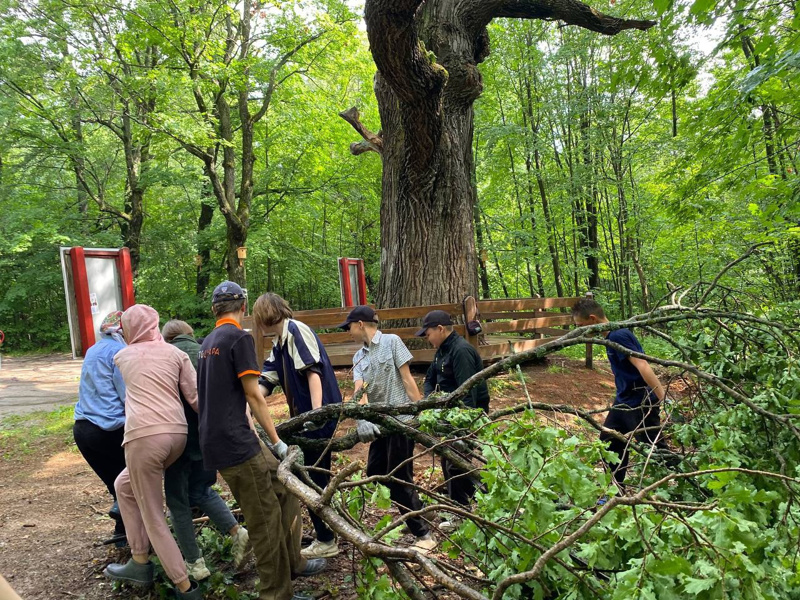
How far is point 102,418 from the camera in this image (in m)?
3.81

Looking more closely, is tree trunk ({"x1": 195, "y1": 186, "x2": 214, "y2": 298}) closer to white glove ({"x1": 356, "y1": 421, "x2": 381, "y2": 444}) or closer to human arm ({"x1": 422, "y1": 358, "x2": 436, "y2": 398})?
human arm ({"x1": 422, "y1": 358, "x2": 436, "y2": 398})

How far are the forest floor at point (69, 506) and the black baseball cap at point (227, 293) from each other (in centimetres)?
167

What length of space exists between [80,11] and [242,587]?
14.1 metres

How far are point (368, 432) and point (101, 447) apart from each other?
2.06 metres

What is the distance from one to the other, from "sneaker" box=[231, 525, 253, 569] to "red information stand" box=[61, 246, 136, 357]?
2.20m

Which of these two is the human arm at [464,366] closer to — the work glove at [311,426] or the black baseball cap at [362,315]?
the black baseball cap at [362,315]

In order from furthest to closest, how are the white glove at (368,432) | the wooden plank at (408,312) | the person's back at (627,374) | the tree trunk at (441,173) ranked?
the tree trunk at (441,173) → the wooden plank at (408,312) → the person's back at (627,374) → the white glove at (368,432)

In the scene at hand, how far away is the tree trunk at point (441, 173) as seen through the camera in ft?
24.0

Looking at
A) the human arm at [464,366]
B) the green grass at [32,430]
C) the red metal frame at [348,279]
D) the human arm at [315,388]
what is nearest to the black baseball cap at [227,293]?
the human arm at [315,388]

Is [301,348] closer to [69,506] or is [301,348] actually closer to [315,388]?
[315,388]

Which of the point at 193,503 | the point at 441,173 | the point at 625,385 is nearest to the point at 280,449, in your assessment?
the point at 193,503

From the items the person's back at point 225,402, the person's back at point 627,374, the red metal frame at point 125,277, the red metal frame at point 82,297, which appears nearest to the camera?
the person's back at point 225,402

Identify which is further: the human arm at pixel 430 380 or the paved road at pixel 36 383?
the paved road at pixel 36 383

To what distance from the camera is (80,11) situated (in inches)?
485
